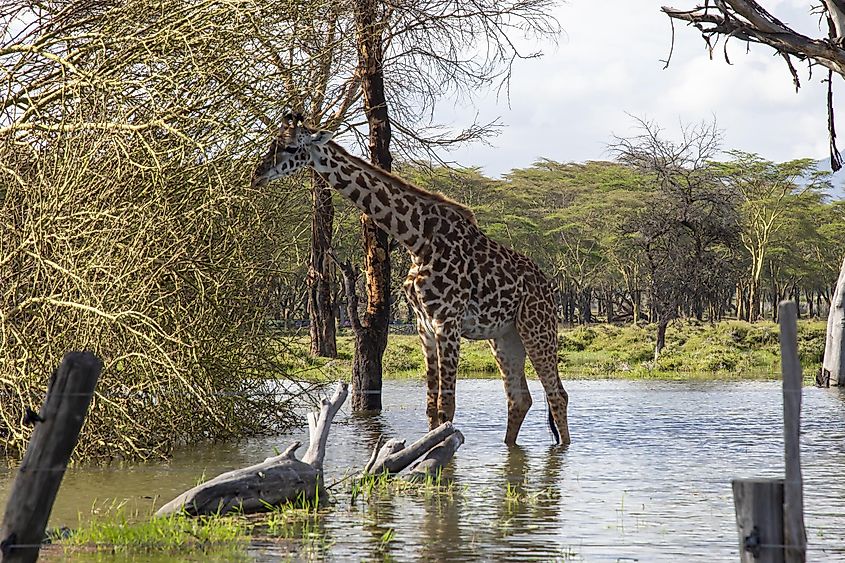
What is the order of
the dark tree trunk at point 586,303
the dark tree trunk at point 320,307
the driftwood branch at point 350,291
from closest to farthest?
1. the driftwood branch at point 350,291
2. the dark tree trunk at point 320,307
3. the dark tree trunk at point 586,303

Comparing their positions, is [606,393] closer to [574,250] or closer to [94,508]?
[94,508]

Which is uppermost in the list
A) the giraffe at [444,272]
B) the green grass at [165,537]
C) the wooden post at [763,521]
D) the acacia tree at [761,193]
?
the acacia tree at [761,193]

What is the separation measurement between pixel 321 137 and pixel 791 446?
7166 millimetres

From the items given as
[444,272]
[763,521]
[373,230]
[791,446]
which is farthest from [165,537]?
[373,230]

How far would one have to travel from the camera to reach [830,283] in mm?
60469

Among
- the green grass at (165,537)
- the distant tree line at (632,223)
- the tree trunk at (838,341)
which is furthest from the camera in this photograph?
the distant tree line at (632,223)

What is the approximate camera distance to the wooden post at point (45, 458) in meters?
5.03

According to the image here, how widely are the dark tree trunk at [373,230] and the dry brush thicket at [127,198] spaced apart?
13.8ft

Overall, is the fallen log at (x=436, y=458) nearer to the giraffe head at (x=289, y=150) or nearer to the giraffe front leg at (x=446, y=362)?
the giraffe front leg at (x=446, y=362)

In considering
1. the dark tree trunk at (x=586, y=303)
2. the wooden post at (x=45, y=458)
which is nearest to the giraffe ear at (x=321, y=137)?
the wooden post at (x=45, y=458)

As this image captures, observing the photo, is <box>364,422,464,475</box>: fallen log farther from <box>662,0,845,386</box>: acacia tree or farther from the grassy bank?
the grassy bank

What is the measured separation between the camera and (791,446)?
4676 millimetres

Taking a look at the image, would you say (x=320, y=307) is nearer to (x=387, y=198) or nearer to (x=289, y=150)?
(x=387, y=198)

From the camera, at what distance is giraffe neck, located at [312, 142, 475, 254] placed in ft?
37.3
